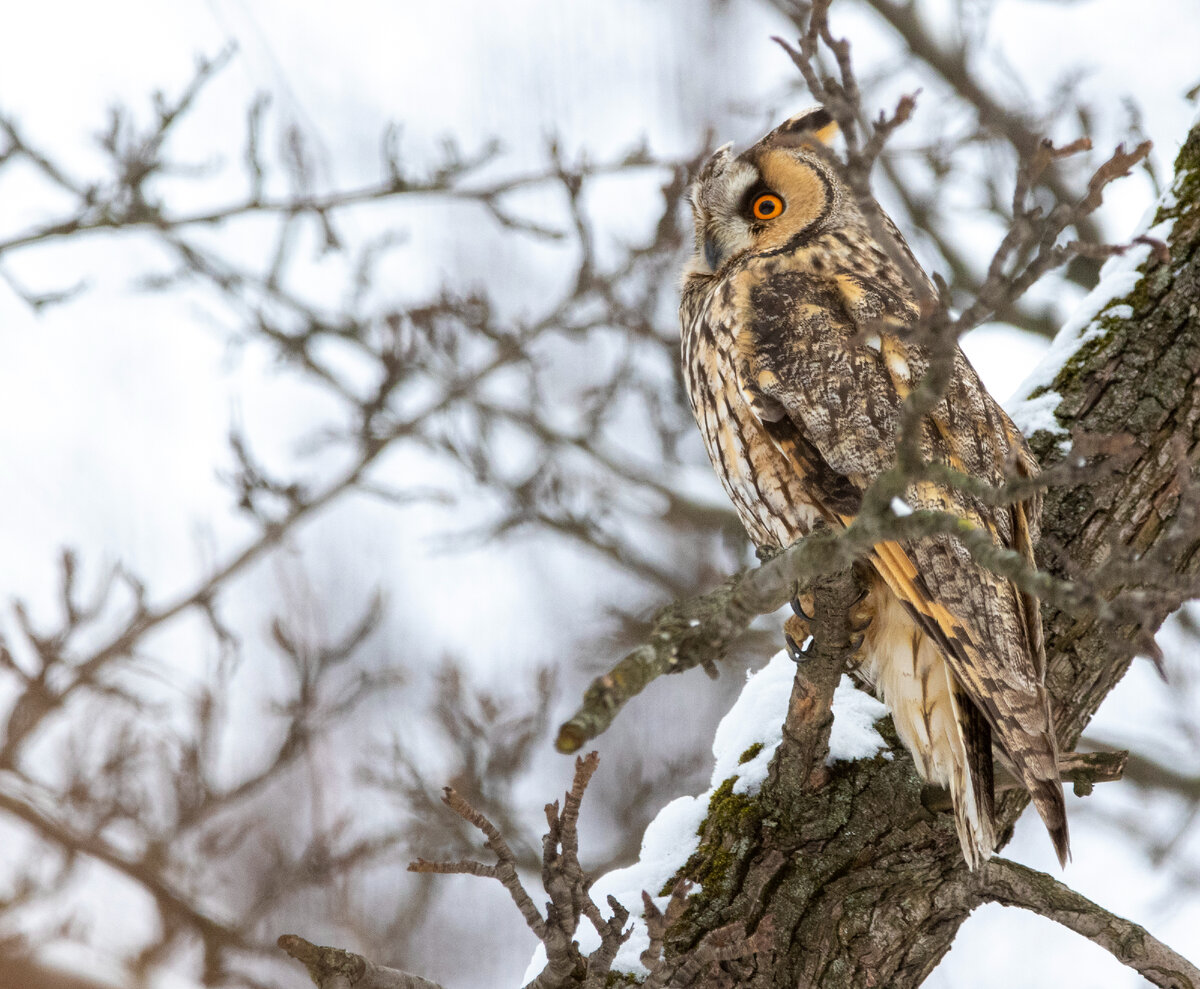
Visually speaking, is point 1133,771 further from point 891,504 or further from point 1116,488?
point 891,504

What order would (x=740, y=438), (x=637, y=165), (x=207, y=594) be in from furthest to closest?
(x=637, y=165) → (x=207, y=594) → (x=740, y=438)

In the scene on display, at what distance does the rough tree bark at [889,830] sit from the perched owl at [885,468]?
14 centimetres

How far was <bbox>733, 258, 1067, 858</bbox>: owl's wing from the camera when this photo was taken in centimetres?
185

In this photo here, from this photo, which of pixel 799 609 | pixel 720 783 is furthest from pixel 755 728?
pixel 799 609

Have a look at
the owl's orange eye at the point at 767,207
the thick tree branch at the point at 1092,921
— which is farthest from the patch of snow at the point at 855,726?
the owl's orange eye at the point at 767,207

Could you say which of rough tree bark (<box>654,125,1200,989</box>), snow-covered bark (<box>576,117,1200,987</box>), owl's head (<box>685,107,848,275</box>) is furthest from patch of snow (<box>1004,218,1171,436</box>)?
owl's head (<box>685,107,848,275</box>)

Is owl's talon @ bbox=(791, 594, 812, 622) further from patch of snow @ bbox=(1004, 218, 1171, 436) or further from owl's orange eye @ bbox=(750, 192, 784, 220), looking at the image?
owl's orange eye @ bbox=(750, 192, 784, 220)

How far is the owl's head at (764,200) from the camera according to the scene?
8.54 ft

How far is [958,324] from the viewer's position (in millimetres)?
1064

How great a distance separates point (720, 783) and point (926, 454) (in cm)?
84

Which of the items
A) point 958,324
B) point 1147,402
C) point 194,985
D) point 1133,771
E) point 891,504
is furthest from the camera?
point 1133,771

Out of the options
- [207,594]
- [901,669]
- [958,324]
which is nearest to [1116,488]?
[901,669]

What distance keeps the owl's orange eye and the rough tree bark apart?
892 mm

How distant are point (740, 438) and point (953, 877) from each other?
928 mm
